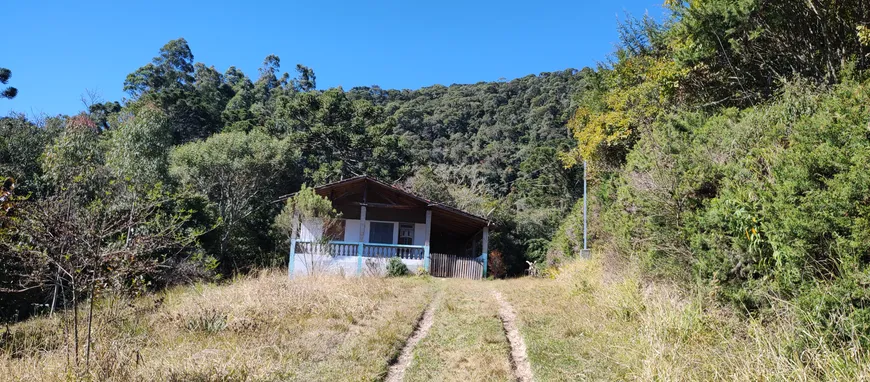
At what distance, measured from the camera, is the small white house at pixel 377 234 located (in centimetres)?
1833

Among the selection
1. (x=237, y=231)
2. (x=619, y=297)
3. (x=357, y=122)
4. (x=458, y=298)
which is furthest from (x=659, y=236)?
(x=357, y=122)

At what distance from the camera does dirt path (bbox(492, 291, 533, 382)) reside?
17.2ft

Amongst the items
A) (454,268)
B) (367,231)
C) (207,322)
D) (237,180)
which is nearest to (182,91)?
(237,180)

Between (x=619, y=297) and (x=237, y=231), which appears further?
(x=237, y=231)

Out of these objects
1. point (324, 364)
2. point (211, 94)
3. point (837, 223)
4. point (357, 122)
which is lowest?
point (324, 364)

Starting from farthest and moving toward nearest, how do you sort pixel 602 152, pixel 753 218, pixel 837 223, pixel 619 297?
pixel 602 152, pixel 619 297, pixel 753 218, pixel 837 223

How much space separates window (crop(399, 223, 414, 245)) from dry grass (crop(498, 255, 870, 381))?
15.1 metres

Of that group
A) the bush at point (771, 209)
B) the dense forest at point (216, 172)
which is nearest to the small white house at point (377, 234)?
the dense forest at point (216, 172)

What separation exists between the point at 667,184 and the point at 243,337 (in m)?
7.21

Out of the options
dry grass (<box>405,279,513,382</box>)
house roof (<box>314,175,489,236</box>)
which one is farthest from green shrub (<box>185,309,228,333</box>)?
house roof (<box>314,175,489,236</box>)

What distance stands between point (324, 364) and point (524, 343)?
2.85 metres

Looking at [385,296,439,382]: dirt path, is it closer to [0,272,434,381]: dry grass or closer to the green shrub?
[0,272,434,381]: dry grass

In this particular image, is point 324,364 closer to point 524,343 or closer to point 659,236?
point 524,343

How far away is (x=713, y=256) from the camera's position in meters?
6.01
